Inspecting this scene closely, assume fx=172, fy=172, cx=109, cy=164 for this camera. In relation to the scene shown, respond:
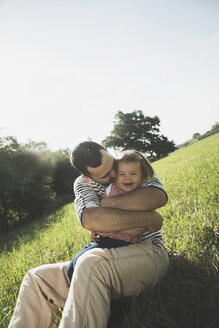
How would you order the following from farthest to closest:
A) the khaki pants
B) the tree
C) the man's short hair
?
1. the tree
2. the man's short hair
3. the khaki pants

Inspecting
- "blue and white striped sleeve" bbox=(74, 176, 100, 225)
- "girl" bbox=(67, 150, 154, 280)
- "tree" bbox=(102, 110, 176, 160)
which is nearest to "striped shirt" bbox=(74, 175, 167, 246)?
"blue and white striped sleeve" bbox=(74, 176, 100, 225)

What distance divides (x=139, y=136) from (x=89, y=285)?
46.2 metres

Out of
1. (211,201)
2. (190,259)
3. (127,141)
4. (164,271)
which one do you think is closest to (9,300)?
(164,271)

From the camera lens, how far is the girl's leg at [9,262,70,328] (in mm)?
1469

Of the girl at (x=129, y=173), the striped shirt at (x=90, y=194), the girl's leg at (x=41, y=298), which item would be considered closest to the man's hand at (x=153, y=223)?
the striped shirt at (x=90, y=194)

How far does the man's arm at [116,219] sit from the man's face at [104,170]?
1.59ft

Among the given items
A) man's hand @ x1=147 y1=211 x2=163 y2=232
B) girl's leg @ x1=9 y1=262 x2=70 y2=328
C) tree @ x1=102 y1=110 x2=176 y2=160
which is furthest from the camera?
tree @ x1=102 y1=110 x2=176 y2=160

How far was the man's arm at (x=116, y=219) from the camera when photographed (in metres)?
1.54

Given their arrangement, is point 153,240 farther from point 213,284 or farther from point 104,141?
point 104,141

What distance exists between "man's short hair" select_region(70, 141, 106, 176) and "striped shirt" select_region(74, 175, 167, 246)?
163mm

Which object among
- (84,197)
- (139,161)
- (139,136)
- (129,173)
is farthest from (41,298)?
(139,136)

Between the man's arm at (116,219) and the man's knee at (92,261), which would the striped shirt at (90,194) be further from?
the man's knee at (92,261)

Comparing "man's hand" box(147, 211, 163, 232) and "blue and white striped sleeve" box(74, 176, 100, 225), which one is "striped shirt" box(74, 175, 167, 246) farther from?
"man's hand" box(147, 211, 163, 232)

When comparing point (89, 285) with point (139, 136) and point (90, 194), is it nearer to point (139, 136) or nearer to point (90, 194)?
point (90, 194)
